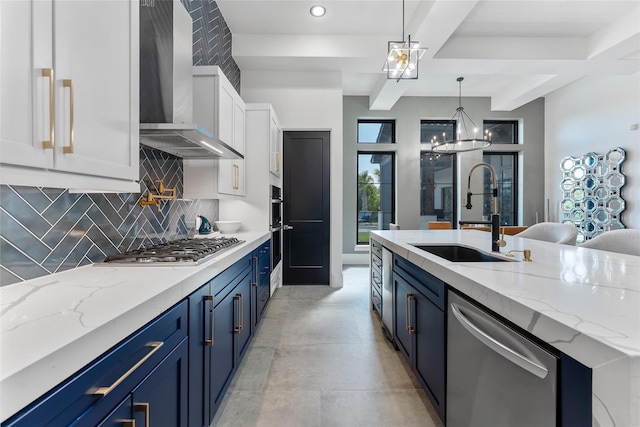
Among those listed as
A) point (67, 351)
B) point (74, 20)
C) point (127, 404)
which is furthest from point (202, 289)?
point (74, 20)

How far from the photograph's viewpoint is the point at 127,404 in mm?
795

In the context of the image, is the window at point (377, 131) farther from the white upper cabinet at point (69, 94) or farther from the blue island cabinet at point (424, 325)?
the white upper cabinet at point (69, 94)

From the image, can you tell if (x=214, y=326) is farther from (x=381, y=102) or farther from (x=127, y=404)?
(x=381, y=102)

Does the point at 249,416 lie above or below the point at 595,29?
below

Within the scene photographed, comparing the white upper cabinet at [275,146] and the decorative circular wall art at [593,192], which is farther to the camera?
the decorative circular wall art at [593,192]

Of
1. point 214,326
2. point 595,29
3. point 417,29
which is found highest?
point 595,29

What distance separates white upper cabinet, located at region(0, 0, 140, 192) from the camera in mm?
747

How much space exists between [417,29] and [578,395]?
12.5 ft

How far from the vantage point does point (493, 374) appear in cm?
98

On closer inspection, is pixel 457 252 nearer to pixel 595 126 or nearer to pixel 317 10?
pixel 317 10

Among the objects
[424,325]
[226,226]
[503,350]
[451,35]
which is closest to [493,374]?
[503,350]

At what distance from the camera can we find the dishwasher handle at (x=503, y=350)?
78 cm

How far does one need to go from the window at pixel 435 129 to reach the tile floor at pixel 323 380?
489 cm

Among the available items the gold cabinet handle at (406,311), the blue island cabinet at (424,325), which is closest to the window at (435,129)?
the blue island cabinet at (424,325)
